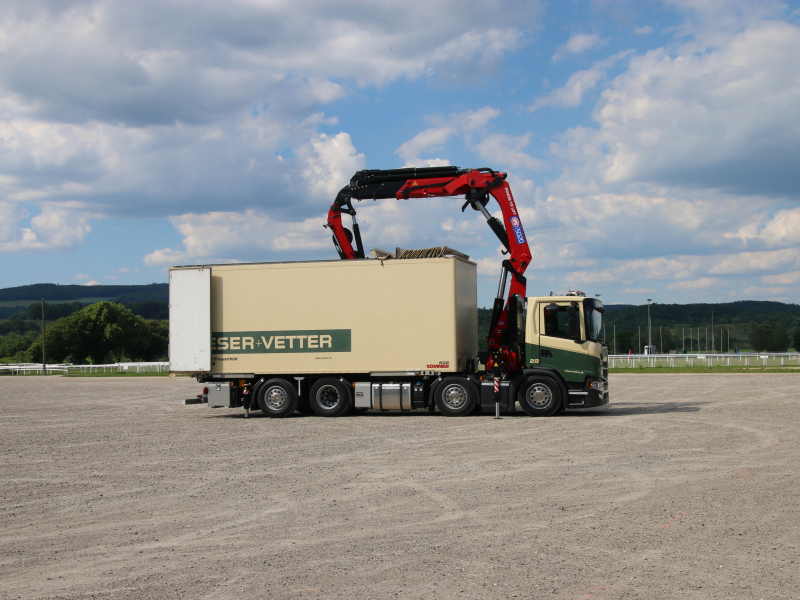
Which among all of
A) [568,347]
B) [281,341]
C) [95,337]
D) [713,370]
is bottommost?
[713,370]

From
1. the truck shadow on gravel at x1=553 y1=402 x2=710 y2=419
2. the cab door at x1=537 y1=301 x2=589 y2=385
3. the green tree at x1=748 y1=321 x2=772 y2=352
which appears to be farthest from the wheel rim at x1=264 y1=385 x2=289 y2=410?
the green tree at x1=748 y1=321 x2=772 y2=352

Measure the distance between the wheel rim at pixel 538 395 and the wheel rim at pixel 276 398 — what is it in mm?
6002

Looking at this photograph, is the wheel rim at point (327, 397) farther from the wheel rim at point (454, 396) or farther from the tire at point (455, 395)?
the wheel rim at point (454, 396)

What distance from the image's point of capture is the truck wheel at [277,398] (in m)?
17.8

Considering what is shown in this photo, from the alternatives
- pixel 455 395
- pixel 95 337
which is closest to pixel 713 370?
pixel 455 395

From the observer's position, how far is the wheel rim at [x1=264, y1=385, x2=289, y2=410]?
1791 cm

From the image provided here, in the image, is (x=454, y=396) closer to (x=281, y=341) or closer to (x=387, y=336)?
(x=387, y=336)

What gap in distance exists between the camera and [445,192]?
→ 19.0m

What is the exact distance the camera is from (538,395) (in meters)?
17.0

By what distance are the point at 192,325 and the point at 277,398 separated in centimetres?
280

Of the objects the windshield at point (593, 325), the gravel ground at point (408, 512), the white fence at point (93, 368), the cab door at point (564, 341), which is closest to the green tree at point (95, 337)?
the white fence at point (93, 368)

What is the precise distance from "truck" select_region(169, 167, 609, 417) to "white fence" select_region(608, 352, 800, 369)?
27834 mm

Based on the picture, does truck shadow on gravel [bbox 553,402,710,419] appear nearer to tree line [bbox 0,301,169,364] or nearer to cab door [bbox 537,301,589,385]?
cab door [bbox 537,301,589,385]

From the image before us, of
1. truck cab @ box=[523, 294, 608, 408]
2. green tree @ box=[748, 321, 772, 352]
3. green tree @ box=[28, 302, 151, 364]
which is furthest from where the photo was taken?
green tree @ box=[748, 321, 772, 352]
